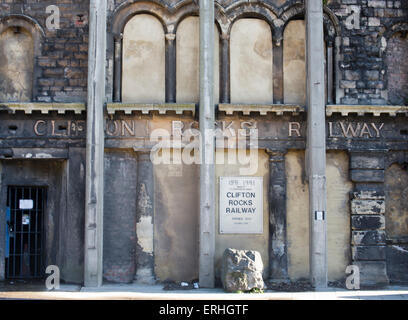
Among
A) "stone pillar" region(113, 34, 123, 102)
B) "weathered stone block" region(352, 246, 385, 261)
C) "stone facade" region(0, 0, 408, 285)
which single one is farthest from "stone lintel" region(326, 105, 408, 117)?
"stone pillar" region(113, 34, 123, 102)

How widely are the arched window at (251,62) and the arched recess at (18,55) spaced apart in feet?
17.3

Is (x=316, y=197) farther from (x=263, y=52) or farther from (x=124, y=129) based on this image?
(x=124, y=129)

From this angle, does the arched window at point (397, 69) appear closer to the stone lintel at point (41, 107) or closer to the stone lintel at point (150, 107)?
the stone lintel at point (150, 107)

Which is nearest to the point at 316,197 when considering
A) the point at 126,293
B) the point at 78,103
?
the point at 126,293

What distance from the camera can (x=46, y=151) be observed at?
48.1 ft

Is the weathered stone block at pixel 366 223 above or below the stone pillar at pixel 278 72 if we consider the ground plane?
below

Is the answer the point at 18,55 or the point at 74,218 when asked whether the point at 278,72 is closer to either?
the point at 74,218

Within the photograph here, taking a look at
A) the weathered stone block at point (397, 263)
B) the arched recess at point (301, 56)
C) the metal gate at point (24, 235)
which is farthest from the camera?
the arched recess at point (301, 56)

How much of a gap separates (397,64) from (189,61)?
5.77m

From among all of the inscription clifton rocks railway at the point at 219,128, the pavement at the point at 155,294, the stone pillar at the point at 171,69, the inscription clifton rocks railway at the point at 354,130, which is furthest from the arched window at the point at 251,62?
the pavement at the point at 155,294

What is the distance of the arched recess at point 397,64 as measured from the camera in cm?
1540

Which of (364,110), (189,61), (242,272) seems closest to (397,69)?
(364,110)

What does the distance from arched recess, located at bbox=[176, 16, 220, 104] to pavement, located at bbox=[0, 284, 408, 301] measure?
5.06 m

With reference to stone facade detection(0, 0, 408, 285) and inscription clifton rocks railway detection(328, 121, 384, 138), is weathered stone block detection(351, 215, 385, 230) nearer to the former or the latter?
stone facade detection(0, 0, 408, 285)
